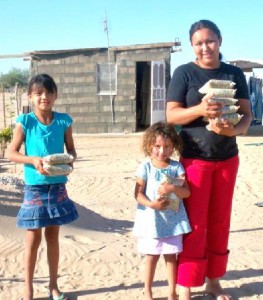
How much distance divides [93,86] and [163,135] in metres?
13.1

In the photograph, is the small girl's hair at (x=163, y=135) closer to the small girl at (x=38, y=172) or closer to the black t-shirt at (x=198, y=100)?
the black t-shirt at (x=198, y=100)

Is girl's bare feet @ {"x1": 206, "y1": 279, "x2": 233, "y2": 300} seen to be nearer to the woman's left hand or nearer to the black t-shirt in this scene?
the black t-shirt

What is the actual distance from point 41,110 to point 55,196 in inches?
22.5

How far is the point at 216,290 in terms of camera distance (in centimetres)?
366

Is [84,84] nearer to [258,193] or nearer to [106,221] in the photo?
[258,193]

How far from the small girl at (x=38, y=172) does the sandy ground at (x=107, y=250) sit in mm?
610

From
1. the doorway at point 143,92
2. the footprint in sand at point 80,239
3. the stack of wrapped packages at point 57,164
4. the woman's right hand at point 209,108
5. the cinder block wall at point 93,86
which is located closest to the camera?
the woman's right hand at point 209,108

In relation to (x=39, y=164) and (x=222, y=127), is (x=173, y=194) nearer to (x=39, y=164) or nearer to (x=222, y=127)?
(x=222, y=127)

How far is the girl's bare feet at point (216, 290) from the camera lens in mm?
3625

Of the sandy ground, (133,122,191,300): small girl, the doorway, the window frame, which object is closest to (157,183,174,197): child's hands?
(133,122,191,300): small girl

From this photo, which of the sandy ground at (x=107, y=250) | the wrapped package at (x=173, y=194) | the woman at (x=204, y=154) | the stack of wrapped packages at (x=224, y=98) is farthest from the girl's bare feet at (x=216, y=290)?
the stack of wrapped packages at (x=224, y=98)

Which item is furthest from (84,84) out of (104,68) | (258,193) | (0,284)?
(0,284)

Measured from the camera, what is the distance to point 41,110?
11.4ft

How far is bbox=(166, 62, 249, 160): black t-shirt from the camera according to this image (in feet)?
10.9
